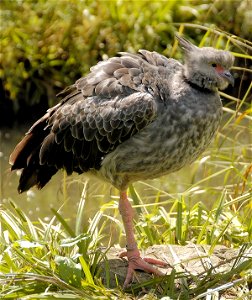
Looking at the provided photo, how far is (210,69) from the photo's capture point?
177 inches

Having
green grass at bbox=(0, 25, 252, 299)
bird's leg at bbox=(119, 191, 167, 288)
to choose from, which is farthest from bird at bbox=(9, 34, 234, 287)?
green grass at bbox=(0, 25, 252, 299)

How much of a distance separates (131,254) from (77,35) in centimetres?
374

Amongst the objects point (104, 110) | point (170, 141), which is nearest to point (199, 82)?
point (170, 141)

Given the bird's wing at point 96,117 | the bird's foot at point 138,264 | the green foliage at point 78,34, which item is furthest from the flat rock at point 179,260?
the green foliage at point 78,34

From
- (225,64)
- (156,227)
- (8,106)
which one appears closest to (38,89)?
(8,106)

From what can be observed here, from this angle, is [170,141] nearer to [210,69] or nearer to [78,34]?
[210,69]

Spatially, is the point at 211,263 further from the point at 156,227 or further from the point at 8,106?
the point at 8,106

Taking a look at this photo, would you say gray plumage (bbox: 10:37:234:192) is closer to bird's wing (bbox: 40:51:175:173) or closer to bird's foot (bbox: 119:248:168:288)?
bird's wing (bbox: 40:51:175:173)

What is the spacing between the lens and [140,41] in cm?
781

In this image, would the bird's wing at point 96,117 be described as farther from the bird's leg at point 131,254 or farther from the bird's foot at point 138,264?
the bird's foot at point 138,264

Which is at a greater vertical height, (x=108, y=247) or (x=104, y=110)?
(x=104, y=110)

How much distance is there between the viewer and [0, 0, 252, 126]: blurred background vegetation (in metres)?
7.85

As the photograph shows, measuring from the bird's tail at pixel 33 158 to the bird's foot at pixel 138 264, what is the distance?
613 mm

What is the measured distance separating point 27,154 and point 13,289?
0.93 metres
